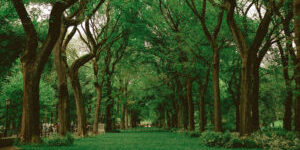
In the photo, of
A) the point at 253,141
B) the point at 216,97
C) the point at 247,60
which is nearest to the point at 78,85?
the point at 216,97

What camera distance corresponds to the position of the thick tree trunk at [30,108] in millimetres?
15055

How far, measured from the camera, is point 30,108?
15.3 m

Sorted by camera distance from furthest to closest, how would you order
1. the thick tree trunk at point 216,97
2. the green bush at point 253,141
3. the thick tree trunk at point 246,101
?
the thick tree trunk at point 216,97, the thick tree trunk at point 246,101, the green bush at point 253,141

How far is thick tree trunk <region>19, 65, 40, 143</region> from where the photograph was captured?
15.1m

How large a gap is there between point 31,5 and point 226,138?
Answer: 12.6m

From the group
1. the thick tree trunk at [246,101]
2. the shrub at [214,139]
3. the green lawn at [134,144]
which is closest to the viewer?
the green lawn at [134,144]

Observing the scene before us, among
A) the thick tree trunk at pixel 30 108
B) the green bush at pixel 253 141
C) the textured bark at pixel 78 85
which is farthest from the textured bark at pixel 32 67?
the green bush at pixel 253 141

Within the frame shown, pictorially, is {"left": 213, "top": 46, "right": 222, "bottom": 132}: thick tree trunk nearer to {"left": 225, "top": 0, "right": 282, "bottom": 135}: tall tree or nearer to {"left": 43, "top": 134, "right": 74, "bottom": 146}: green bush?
{"left": 225, "top": 0, "right": 282, "bottom": 135}: tall tree

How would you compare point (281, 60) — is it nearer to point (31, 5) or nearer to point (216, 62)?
point (216, 62)

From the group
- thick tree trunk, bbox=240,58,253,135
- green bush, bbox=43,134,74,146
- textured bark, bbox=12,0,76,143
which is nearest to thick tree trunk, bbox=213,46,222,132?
thick tree trunk, bbox=240,58,253,135

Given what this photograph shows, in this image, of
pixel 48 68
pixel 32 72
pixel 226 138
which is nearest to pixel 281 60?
pixel 226 138

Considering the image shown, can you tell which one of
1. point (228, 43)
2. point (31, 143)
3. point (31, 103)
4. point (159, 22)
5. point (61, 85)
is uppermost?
point (159, 22)

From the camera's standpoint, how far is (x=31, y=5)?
1628cm

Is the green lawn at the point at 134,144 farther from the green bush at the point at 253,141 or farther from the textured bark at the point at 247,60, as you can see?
the textured bark at the point at 247,60
